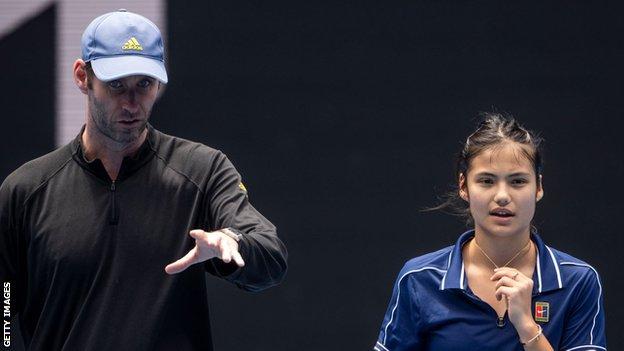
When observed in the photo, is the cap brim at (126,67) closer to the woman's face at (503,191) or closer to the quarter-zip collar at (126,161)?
the quarter-zip collar at (126,161)

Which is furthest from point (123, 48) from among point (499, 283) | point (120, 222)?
point (499, 283)

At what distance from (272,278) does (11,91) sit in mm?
2019

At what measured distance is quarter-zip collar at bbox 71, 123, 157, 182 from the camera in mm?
2768

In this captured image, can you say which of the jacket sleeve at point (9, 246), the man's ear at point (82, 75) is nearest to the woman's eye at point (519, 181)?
the man's ear at point (82, 75)

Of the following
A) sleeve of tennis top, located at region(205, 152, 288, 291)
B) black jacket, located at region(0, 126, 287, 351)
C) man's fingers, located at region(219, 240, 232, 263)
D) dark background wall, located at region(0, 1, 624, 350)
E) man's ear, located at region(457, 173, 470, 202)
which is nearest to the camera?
man's fingers, located at region(219, 240, 232, 263)

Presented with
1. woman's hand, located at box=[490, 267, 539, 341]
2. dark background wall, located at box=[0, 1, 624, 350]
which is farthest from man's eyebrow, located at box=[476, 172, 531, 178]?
dark background wall, located at box=[0, 1, 624, 350]

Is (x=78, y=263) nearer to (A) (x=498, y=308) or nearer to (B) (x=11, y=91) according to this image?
(A) (x=498, y=308)

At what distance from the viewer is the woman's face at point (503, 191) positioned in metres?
2.80

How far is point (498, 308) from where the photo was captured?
109 inches

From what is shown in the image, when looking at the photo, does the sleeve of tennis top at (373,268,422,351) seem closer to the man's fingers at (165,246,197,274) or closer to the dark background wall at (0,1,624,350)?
the man's fingers at (165,246,197,274)

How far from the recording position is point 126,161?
2766 millimetres

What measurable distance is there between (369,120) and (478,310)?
146 cm

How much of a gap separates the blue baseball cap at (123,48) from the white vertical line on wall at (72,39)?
134 cm

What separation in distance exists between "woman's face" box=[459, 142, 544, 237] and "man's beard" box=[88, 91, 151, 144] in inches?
32.6
